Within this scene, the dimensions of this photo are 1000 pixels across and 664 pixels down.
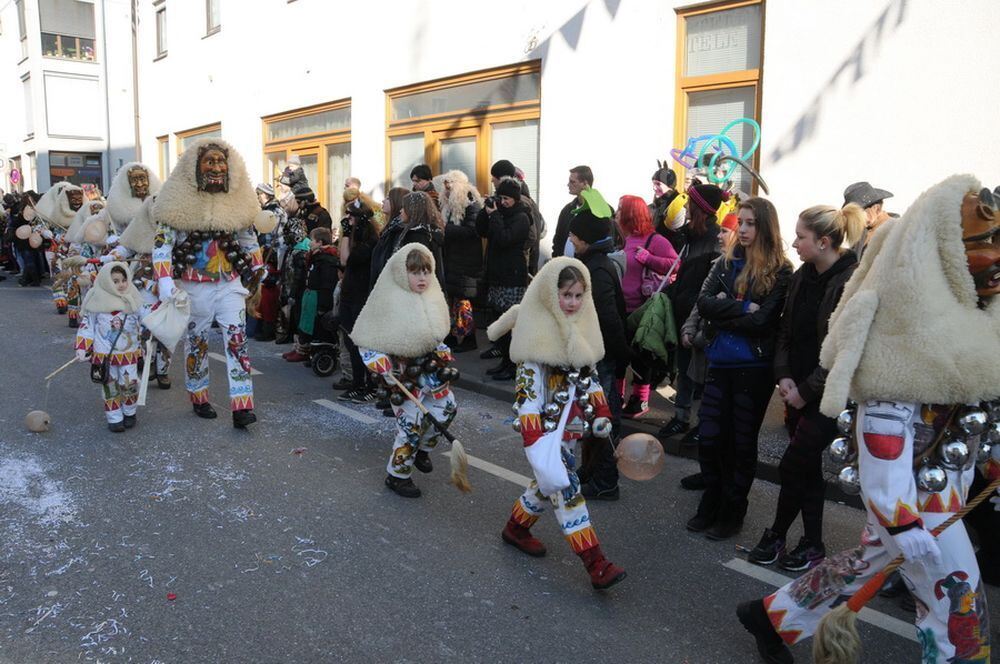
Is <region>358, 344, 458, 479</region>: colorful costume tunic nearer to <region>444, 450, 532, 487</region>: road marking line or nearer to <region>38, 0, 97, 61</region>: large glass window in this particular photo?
<region>444, 450, 532, 487</region>: road marking line

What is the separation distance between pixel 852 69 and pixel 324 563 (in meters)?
5.97

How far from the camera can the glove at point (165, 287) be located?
19.9 feet

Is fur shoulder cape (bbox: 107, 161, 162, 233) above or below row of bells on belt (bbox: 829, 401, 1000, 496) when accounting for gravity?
above

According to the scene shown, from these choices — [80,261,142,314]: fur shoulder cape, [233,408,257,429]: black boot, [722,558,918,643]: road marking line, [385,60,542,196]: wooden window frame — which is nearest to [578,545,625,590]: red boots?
[722,558,918,643]: road marking line

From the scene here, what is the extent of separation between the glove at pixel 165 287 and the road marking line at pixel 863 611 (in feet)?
14.4

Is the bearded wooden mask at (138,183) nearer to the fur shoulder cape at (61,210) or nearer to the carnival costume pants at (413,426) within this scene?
the carnival costume pants at (413,426)

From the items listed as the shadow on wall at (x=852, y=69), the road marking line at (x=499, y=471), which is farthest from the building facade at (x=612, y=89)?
the road marking line at (x=499, y=471)

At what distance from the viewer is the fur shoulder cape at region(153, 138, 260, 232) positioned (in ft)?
20.1

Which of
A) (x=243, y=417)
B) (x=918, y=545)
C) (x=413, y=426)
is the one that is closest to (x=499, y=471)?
(x=413, y=426)

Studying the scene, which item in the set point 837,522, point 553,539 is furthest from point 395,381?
point 837,522

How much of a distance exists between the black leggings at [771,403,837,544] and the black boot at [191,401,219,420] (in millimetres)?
4546

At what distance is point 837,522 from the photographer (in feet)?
15.6

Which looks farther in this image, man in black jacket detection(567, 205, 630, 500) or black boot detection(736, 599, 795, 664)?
man in black jacket detection(567, 205, 630, 500)

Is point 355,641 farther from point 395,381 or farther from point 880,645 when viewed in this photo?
point 880,645
